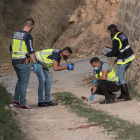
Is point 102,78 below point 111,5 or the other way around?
below

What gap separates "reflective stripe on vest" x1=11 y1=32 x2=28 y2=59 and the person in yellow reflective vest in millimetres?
1591

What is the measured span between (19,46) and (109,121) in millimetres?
2559

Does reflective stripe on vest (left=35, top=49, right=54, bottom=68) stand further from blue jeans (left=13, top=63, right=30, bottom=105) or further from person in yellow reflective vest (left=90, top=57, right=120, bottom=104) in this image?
person in yellow reflective vest (left=90, top=57, right=120, bottom=104)

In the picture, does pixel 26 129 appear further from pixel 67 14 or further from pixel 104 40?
pixel 67 14

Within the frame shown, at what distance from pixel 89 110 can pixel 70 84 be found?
19.1 feet

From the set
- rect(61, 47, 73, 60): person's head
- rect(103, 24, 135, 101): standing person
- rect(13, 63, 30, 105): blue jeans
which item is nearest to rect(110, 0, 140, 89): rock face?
rect(103, 24, 135, 101): standing person

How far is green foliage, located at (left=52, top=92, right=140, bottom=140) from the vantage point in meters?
5.24

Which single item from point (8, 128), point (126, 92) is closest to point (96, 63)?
point (126, 92)

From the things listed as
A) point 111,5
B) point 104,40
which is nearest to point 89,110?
point 104,40

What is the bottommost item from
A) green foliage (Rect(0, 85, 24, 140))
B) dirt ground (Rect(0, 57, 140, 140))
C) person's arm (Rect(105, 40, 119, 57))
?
dirt ground (Rect(0, 57, 140, 140))

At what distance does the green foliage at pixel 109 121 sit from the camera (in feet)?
17.2

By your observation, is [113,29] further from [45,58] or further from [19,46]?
[19,46]

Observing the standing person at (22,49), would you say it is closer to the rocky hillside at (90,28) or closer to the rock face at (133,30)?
the rock face at (133,30)

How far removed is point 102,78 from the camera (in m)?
8.25
